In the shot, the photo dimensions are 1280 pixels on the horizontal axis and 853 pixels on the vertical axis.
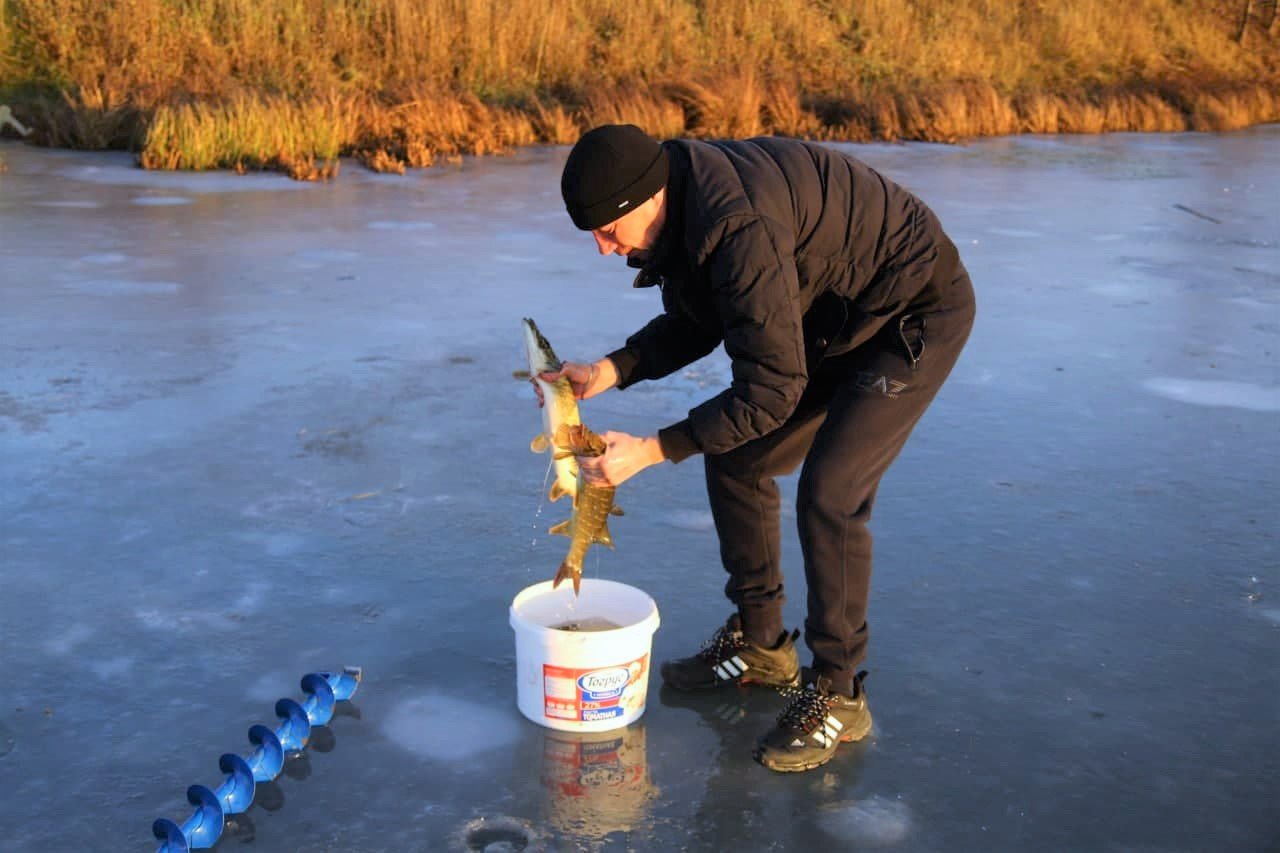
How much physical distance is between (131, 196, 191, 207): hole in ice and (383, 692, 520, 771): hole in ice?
8133 millimetres

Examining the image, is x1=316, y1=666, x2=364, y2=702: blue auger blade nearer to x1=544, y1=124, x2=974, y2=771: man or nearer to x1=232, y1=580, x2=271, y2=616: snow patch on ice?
x1=232, y1=580, x2=271, y2=616: snow patch on ice

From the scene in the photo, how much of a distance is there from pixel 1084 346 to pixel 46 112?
11.1 metres

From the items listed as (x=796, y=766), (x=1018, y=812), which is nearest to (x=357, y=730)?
(x=796, y=766)

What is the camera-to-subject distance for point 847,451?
3.29m

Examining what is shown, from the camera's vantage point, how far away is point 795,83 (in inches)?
774

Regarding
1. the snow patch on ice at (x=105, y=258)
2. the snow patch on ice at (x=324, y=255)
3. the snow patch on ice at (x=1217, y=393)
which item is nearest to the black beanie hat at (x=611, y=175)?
the snow patch on ice at (x=1217, y=393)

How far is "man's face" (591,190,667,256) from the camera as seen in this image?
9.92 feet

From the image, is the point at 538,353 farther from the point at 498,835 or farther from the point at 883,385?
the point at 498,835

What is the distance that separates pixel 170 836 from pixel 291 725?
0.51m

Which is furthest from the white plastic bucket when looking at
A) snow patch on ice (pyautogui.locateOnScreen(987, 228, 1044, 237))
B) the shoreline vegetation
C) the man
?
the shoreline vegetation

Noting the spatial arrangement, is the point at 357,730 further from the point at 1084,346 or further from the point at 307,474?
the point at 1084,346

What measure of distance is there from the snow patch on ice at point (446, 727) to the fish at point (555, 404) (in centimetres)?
59

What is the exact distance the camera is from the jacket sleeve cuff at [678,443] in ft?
10.4

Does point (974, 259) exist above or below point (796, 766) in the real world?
below
